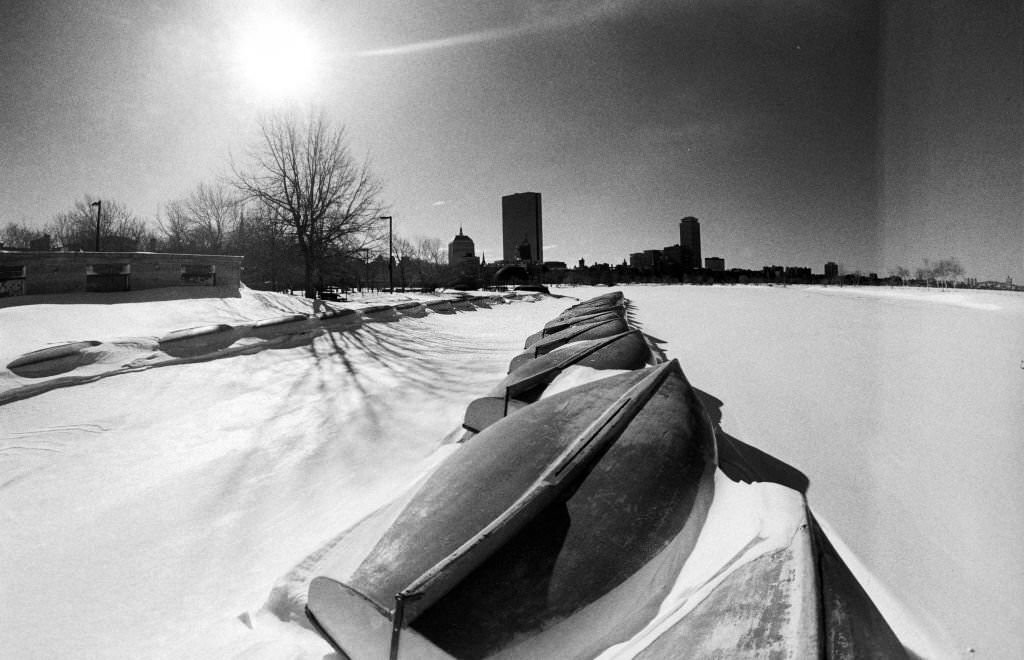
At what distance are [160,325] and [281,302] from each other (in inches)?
234

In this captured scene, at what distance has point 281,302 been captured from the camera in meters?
13.8

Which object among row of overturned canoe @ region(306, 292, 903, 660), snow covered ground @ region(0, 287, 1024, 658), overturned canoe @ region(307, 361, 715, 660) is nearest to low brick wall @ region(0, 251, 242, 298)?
snow covered ground @ region(0, 287, 1024, 658)

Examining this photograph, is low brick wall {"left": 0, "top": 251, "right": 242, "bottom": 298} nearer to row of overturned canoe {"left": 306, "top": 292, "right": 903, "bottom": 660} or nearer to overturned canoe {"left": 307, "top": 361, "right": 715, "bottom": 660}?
row of overturned canoe {"left": 306, "top": 292, "right": 903, "bottom": 660}

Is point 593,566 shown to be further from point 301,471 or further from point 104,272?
point 104,272

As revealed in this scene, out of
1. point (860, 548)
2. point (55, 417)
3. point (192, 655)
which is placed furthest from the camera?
point (55, 417)

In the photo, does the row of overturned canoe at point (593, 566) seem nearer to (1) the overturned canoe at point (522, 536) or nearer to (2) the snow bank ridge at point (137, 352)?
(1) the overturned canoe at point (522, 536)

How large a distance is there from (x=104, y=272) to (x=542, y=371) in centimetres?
1322

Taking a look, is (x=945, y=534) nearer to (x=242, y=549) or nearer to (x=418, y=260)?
(x=242, y=549)

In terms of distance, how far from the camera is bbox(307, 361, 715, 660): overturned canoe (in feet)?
4.09

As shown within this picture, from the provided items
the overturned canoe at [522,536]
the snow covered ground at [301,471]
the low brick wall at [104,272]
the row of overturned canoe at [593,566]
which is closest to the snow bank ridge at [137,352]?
the snow covered ground at [301,471]

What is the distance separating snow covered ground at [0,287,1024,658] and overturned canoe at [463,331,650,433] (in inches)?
28.7

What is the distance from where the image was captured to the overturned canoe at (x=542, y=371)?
355 cm

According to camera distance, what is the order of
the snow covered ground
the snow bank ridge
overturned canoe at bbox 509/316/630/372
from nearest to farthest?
the snow covered ground → the snow bank ridge → overturned canoe at bbox 509/316/630/372

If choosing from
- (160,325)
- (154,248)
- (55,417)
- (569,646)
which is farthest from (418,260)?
(569,646)
